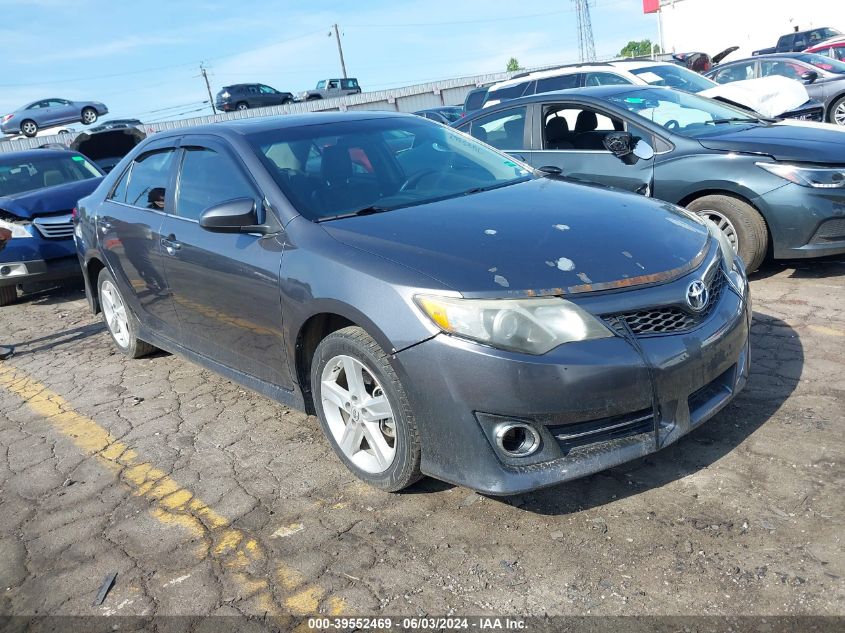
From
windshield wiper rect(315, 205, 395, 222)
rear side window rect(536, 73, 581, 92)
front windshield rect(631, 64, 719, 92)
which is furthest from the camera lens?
rear side window rect(536, 73, 581, 92)

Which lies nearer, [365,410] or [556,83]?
[365,410]

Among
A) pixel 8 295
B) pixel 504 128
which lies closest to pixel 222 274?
pixel 504 128

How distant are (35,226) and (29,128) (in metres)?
28.2

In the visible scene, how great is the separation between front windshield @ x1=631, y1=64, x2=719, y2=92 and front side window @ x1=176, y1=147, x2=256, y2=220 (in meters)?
5.57

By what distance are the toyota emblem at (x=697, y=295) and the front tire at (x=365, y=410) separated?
115 cm

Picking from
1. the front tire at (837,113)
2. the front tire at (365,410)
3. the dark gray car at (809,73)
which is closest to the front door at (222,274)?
the front tire at (365,410)

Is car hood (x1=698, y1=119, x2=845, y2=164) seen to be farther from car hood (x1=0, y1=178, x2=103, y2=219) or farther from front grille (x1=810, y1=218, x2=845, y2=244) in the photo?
car hood (x1=0, y1=178, x2=103, y2=219)

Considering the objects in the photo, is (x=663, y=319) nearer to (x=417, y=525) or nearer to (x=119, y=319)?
(x=417, y=525)

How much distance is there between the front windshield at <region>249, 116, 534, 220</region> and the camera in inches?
140

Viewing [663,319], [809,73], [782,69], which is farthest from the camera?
[782,69]

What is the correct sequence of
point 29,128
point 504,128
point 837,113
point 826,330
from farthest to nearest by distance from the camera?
point 29,128 < point 837,113 < point 504,128 < point 826,330

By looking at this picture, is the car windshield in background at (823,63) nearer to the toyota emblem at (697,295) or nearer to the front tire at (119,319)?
the toyota emblem at (697,295)

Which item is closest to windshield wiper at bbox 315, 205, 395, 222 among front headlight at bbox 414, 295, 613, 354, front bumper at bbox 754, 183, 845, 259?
front headlight at bbox 414, 295, 613, 354

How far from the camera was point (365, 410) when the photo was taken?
3.09m
